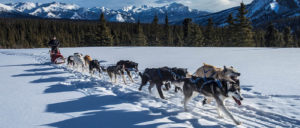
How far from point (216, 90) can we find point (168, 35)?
5353 centimetres

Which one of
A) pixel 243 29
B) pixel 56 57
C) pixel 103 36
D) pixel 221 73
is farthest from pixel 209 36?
pixel 221 73

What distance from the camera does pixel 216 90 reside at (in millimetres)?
4398

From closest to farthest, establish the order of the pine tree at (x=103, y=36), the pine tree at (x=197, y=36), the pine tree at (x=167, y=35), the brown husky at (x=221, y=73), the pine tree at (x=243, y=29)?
the brown husky at (x=221, y=73) < the pine tree at (x=243, y=29) < the pine tree at (x=197, y=36) < the pine tree at (x=103, y=36) < the pine tree at (x=167, y=35)

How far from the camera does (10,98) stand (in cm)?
586

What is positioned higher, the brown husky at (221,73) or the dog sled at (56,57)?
the dog sled at (56,57)

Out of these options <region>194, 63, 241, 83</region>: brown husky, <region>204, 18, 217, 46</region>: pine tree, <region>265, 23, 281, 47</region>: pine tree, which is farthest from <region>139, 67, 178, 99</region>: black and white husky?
<region>265, 23, 281, 47</region>: pine tree

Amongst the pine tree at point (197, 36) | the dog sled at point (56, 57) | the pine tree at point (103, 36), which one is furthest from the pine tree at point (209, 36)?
the dog sled at point (56, 57)

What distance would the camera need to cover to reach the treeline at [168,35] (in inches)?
1400

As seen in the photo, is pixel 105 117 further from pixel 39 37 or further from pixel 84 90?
pixel 39 37

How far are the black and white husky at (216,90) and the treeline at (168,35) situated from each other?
33737 millimetres

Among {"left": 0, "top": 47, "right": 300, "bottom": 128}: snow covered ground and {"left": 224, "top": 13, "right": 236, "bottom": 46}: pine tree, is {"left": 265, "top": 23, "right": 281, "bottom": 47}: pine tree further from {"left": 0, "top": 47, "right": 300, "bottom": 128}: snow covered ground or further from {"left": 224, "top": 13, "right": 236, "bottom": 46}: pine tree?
{"left": 0, "top": 47, "right": 300, "bottom": 128}: snow covered ground

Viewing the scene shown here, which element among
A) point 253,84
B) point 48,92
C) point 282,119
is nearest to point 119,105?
point 48,92

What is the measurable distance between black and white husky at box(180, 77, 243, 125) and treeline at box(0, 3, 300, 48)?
111ft

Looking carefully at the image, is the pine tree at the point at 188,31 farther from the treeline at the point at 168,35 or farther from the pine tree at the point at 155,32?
the pine tree at the point at 155,32
